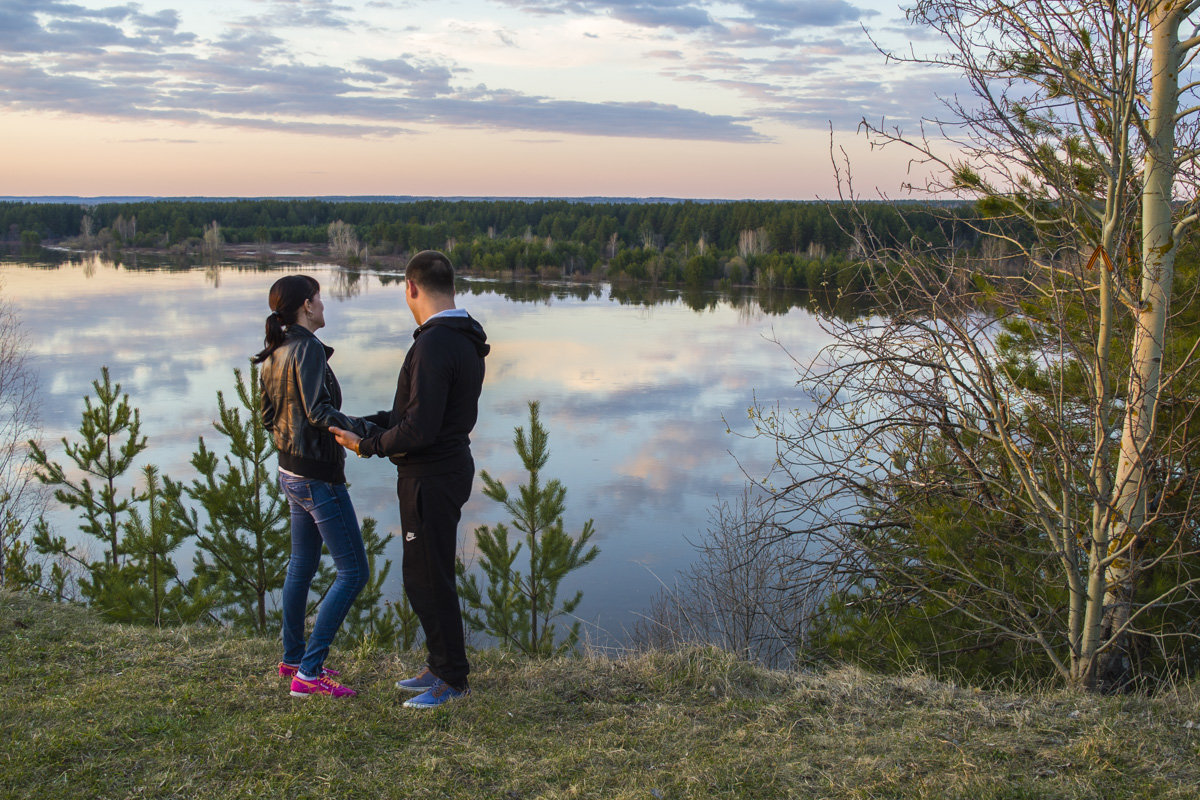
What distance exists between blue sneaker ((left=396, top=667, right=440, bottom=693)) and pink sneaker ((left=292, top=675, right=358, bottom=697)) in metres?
0.21

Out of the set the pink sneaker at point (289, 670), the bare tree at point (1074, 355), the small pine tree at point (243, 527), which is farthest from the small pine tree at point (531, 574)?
the pink sneaker at point (289, 670)

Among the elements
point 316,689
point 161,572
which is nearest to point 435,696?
point 316,689

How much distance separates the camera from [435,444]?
11.7ft

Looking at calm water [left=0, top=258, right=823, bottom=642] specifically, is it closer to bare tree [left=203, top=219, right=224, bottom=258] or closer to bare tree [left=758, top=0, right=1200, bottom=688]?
bare tree [left=758, top=0, right=1200, bottom=688]

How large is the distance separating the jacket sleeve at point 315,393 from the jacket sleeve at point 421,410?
0.14 meters

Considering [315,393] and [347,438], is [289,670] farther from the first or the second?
[315,393]

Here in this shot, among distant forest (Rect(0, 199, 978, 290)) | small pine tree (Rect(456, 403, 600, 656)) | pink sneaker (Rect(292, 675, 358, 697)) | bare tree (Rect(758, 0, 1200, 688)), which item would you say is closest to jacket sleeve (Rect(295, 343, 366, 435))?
pink sneaker (Rect(292, 675, 358, 697))

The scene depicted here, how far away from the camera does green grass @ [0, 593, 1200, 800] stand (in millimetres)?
3068

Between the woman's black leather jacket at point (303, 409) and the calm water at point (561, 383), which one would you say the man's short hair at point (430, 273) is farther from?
the calm water at point (561, 383)

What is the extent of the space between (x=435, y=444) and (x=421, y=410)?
0.62ft

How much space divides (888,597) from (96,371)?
27905 mm

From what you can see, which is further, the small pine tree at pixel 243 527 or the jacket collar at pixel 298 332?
the small pine tree at pixel 243 527

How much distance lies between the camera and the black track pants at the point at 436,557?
359 cm

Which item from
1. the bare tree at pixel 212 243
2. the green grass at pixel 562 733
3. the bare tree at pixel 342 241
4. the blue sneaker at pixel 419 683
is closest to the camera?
the green grass at pixel 562 733
